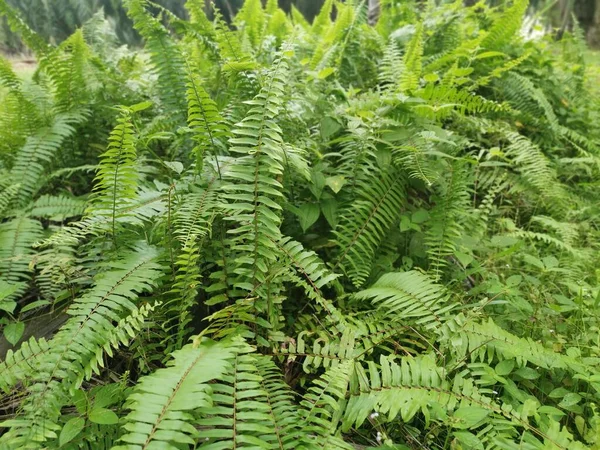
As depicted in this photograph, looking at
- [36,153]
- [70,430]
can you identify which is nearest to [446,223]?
[70,430]

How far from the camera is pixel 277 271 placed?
5.34 feet

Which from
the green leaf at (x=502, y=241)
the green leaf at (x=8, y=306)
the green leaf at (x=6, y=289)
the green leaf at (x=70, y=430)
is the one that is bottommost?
the green leaf at (x=70, y=430)

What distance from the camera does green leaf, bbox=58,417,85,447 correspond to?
1224mm

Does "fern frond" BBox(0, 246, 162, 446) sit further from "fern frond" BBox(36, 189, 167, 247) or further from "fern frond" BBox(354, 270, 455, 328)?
"fern frond" BBox(354, 270, 455, 328)

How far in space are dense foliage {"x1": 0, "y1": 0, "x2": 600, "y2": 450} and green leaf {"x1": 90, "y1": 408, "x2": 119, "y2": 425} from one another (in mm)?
11

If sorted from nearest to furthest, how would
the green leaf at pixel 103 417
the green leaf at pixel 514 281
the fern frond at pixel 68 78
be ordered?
the green leaf at pixel 103 417
the green leaf at pixel 514 281
the fern frond at pixel 68 78

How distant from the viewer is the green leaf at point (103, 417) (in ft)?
4.07

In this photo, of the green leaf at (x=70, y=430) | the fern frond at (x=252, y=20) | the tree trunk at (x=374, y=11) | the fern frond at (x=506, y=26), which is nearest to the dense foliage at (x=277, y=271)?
the green leaf at (x=70, y=430)

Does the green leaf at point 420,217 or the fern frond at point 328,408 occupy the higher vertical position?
the green leaf at point 420,217

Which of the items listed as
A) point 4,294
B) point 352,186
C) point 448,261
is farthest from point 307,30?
point 4,294

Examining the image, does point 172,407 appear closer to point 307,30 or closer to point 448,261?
point 448,261

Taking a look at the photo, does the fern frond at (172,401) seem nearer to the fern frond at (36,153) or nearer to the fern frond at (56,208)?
the fern frond at (56,208)

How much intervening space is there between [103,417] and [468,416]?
1097 mm

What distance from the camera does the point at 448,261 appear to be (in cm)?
221
